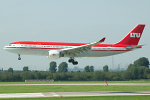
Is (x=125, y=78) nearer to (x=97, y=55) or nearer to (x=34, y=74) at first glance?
(x=34, y=74)

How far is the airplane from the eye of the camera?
6097cm

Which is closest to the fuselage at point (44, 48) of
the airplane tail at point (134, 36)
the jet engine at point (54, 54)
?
the jet engine at point (54, 54)

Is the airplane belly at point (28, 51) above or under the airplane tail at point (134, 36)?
under

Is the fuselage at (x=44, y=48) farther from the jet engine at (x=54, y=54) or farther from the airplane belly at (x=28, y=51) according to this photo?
the jet engine at (x=54, y=54)

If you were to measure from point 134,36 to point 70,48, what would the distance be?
61.4 ft

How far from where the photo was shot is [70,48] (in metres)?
61.3

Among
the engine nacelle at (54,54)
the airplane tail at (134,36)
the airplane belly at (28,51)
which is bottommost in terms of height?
the engine nacelle at (54,54)

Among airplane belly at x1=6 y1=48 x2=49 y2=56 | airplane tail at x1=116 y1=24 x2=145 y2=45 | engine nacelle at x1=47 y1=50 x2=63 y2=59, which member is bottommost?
engine nacelle at x1=47 y1=50 x2=63 y2=59

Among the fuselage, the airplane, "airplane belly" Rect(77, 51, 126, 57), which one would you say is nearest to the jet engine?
the airplane

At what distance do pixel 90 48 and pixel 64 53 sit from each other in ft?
20.1

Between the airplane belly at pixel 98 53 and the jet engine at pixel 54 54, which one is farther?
the airplane belly at pixel 98 53

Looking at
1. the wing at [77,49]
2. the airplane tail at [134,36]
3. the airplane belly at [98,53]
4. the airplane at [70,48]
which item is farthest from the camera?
the airplane tail at [134,36]

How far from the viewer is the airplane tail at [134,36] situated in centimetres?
6912

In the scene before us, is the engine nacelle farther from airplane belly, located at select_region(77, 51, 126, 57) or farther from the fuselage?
airplane belly, located at select_region(77, 51, 126, 57)
